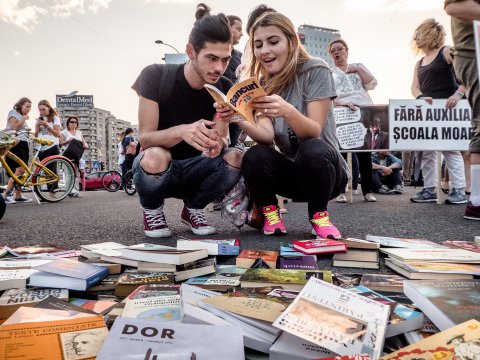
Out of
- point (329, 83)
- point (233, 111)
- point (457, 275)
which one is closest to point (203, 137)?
point (233, 111)

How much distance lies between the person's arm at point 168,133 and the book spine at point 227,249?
50cm

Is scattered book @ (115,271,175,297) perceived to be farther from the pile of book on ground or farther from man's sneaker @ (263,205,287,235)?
man's sneaker @ (263,205,287,235)

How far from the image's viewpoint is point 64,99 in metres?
33.6

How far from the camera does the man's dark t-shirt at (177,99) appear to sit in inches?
82.5

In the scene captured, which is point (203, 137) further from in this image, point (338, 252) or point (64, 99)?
point (64, 99)

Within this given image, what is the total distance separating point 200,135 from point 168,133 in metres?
0.25

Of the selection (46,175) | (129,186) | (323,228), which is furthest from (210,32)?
(129,186)

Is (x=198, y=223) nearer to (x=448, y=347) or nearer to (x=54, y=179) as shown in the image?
(x=448, y=347)

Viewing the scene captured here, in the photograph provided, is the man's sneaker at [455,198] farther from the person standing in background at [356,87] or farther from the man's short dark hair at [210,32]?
the man's short dark hair at [210,32]

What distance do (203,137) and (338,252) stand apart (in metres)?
0.78

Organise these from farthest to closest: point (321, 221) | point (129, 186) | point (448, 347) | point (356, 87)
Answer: point (129, 186)
point (356, 87)
point (321, 221)
point (448, 347)

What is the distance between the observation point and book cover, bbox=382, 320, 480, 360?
621 millimetres

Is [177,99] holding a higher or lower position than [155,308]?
higher

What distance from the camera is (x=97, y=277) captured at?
3.92ft
